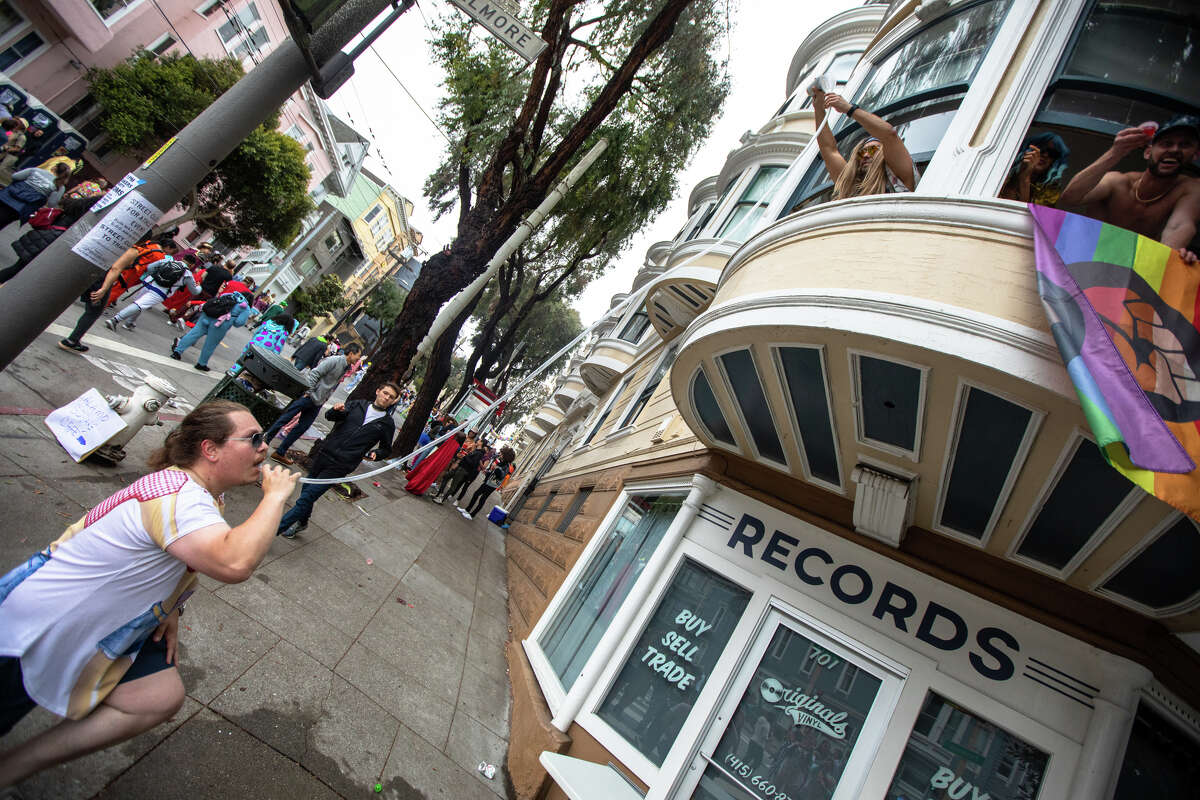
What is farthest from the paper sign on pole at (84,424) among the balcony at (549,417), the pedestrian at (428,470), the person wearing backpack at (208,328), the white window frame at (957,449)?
the balcony at (549,417)

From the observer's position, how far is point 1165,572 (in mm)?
2197

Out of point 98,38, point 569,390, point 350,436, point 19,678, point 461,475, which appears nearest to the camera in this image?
point 19,678

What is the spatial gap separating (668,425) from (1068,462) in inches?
148

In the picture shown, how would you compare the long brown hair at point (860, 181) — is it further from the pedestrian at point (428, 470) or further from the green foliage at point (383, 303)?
the green foliage at point (383, 303)

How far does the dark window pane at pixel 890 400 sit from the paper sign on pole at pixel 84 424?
410 cm

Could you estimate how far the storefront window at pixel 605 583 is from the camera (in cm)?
422

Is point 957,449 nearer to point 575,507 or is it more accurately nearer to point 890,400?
point 890,400

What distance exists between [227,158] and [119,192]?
18085mm

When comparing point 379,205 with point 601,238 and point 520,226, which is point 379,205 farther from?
point 520,226

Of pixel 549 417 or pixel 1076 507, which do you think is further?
pixel 549 417

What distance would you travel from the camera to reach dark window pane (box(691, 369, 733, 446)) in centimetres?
352

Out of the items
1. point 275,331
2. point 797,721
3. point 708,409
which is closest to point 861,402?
point 708,409

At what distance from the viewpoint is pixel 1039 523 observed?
2.44 meters

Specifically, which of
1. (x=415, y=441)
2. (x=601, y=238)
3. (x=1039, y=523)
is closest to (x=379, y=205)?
(x=601, y=238)
